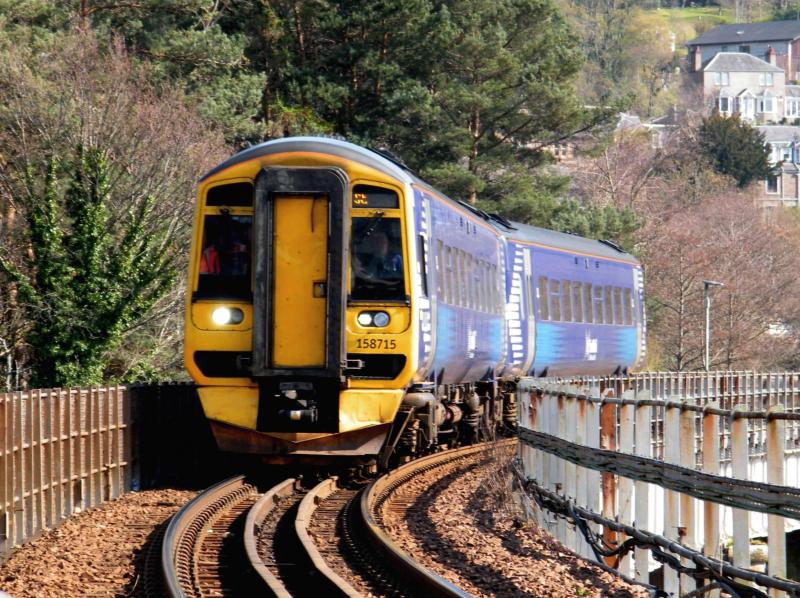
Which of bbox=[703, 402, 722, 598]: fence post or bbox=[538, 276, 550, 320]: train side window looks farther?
bbox=[538, 276, 550, 320]: train side window

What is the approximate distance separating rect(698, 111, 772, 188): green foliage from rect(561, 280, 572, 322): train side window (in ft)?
275

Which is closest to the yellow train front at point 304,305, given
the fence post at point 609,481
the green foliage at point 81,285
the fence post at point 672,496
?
the fence post at point 609,481

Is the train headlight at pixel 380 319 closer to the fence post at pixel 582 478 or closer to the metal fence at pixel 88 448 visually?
the metal fence at pixel 88 448

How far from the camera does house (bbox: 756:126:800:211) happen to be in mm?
129825

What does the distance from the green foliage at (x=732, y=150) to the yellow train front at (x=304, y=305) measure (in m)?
94.4

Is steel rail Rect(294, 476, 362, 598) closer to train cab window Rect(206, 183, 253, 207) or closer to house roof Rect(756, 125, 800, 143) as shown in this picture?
train cab window Rect(206, 183, 253, 207)

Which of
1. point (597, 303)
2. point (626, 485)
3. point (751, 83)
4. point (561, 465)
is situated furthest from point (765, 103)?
point (626, 485)

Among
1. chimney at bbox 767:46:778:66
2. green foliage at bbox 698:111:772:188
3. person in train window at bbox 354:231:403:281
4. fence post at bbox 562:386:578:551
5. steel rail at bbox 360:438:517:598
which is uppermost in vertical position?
chimney at bbox 767:46:778:66

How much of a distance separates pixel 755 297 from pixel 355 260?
5003cm

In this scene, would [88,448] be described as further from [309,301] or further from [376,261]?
[376,261]

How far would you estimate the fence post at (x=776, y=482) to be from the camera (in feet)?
27.8

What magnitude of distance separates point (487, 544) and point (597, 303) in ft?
50.8

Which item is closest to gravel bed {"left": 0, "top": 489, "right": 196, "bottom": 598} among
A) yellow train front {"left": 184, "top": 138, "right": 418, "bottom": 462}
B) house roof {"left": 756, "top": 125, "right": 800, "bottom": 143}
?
yellow train front {"left": 184, "top": 138, "right": 418, "bottom": 462}

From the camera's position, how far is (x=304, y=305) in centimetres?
1437
